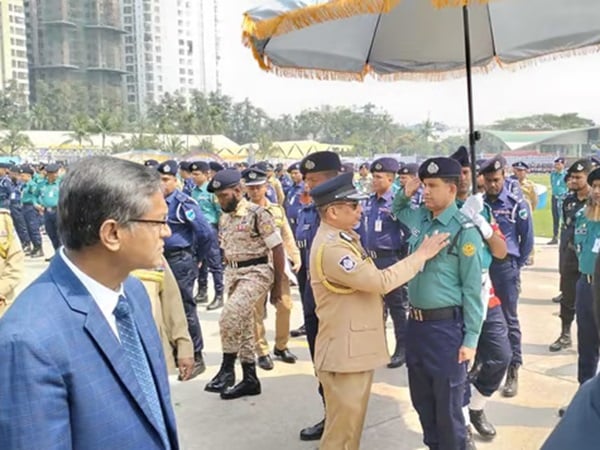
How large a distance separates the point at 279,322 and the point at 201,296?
2.78m

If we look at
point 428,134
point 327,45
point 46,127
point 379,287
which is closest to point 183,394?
point 379,287

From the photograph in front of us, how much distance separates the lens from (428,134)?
281ft

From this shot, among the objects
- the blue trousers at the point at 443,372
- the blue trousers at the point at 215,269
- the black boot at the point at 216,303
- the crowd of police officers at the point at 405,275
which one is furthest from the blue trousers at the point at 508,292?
the black boot at the point at 216,303

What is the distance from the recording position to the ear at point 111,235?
149 cm

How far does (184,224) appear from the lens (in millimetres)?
5207

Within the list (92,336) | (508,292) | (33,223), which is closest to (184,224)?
(508,292)

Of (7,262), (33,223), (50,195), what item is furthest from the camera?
(33,223)

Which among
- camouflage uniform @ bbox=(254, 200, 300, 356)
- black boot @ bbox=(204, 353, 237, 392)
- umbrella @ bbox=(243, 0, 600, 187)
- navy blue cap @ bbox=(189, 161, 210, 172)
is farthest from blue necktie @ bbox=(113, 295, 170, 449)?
navy blue cap @ bbox=(189, 161, 210, 172)

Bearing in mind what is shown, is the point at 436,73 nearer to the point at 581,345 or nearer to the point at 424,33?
the point at 424,33

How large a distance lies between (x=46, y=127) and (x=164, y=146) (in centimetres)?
2551

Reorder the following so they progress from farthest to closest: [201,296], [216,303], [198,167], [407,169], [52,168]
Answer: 1. [52,168]
2. [198,167]
3. [201,296]
4. [216,303]
5. [407,169]

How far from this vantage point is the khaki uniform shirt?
275 centimetres

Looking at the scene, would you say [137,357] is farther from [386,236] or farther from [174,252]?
[386,236]

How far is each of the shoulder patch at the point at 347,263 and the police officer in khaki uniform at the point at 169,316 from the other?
86 cm
